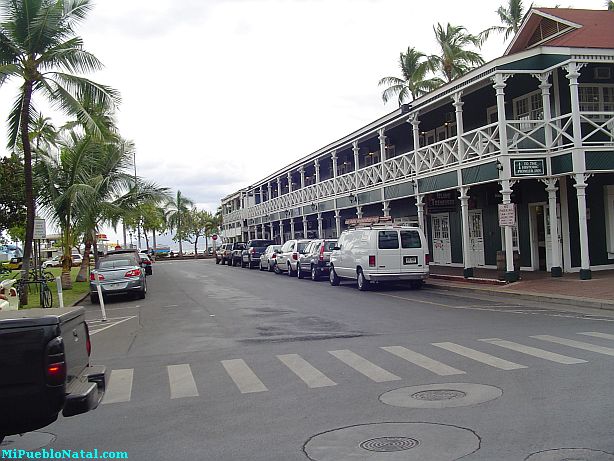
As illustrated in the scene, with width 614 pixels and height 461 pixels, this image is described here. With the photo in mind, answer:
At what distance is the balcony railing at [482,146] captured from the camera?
19703 millimetres

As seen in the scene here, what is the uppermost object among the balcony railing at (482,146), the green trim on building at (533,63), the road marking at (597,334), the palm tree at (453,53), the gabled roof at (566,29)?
the palm tree at (453,53)

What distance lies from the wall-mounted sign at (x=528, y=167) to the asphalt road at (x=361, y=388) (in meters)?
5.95

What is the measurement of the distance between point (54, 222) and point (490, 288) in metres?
18.3

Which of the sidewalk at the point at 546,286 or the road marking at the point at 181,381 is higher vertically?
the sidewalk at the point at 546,286

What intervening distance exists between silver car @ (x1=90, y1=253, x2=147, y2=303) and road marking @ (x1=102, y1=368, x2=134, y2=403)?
1231cm

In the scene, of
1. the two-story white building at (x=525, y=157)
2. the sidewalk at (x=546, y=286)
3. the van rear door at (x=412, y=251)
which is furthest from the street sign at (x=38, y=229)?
the two-story white building at (x=525, y=157)

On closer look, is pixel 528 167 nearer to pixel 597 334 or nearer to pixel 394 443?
pixel 597 334

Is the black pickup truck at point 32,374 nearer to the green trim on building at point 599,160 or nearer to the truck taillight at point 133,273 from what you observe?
the truck taillight at point 133,273

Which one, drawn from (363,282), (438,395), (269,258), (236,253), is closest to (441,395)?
(438,395)

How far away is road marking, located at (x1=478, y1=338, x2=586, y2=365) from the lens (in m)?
8.77

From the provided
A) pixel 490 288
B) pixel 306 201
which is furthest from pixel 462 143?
pixel 306 201

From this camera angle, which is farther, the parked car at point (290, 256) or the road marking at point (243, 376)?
the parked car at point (290, 256)

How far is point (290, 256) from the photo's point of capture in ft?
104

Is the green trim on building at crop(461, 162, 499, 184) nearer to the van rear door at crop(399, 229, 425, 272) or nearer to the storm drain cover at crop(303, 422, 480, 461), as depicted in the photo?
the van rear door at crop(399, 229, 425, 272)
